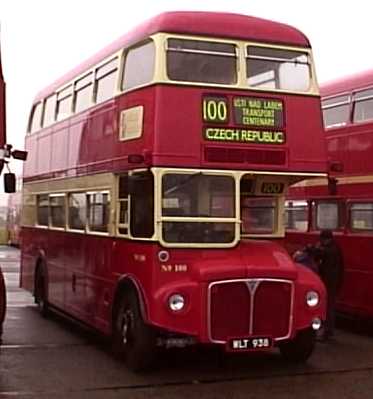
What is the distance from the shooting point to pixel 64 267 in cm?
1380

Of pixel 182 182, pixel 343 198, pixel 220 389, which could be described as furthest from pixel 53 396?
pixel 343 198

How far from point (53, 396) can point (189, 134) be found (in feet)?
10.9

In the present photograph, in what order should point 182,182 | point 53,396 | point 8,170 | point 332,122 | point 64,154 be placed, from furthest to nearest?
point 332,122 < point 64,154 < point 8,170 < point 182,182 < point 53,396

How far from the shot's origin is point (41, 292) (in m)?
15.6

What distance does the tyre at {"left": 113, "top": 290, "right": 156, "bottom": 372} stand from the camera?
979 cm

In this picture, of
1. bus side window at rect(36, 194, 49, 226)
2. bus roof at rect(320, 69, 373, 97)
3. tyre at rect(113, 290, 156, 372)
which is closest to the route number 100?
tyre at rect(113, 290, 156, 372)

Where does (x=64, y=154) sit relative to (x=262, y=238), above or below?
above

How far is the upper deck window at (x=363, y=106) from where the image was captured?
45.0 ft

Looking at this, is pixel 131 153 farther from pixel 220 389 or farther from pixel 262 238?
pixel 220 389

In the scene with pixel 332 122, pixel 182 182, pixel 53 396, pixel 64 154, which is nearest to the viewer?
pixel 53 396

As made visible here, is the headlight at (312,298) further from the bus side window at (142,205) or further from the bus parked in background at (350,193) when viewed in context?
the bus parked in background at (350,193)

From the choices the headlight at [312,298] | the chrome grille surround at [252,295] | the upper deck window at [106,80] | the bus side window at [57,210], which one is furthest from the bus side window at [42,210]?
the headlight at [312,298]

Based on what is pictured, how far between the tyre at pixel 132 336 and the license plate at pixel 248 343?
0.92m

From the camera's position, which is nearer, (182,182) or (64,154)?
(182,182)
